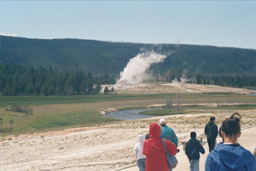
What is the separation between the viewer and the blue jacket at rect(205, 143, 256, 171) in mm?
5188

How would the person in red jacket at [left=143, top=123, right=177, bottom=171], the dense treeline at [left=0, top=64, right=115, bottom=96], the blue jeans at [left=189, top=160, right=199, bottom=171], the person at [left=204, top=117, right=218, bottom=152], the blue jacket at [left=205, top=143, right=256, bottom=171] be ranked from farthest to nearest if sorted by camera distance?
the dense treeline at [left=0, top=64, right=115, bottom=96] < the person at [left=204, top=117, right=218, bottom=152] < the blue jeans at [left=189, top=160, right=199, bottom=171] < the person in red jacket at [left=143, top=123, right=177, bottom=171] < the blue jacket at [left=205, top=143, right=256, bottom=171]

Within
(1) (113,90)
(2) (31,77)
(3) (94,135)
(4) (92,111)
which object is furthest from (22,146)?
(2) (31,77)

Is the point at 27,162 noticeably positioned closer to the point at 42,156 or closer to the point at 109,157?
the point at 42,156

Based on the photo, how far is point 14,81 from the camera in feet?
444

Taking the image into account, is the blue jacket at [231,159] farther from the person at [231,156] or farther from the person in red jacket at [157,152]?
the person in red jacket at [157,152]

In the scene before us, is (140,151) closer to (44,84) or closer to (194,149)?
(194,149)

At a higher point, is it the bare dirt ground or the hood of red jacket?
the hood of red jacket

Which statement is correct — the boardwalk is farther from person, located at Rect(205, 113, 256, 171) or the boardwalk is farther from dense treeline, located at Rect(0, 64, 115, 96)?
dense treeline, located at Rect(0, 64, 115, 96)

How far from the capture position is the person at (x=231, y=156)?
520 centimetres

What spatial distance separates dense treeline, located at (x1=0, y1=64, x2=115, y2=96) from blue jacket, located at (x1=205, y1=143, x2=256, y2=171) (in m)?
126

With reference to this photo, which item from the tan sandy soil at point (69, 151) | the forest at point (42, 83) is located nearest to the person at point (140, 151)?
the tan sandy soil at point (69, 151)

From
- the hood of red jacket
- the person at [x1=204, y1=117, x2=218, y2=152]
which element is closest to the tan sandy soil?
the person at [x1=204, y1=117, x2=218, y2=152]

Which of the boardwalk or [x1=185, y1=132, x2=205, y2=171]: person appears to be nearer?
[x1=185, y1=132, x2=205, y2=171]: person

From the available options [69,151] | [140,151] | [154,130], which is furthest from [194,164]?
[69,151]
